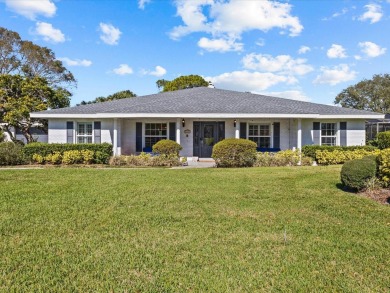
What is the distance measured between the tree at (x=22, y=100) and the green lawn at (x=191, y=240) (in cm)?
1234

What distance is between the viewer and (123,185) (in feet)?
28.0

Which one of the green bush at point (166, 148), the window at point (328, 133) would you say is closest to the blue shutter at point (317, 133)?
the window at point (328, 133)

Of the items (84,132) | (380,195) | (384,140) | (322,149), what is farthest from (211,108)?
(380,195)

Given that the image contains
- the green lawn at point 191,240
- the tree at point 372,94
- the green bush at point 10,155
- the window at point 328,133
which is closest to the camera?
the green lawn at point 191,240

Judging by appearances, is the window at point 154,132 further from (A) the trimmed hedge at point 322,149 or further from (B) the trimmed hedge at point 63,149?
(A) the trimmed hedge at point 322,149

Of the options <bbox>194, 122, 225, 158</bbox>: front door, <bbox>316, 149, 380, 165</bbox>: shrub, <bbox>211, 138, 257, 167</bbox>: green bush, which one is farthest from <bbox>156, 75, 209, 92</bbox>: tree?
<bbox>211, 138, 257, 167</bbox>: green bush

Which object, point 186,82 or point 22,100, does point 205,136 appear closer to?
point 22,100

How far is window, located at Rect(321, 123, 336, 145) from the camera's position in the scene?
17.2 meters

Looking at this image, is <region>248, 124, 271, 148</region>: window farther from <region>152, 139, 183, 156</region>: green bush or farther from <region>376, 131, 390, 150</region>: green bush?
<region>376, 131, 390, 150</region>: green bush

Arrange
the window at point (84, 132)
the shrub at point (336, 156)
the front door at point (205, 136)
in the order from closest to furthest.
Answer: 1. the shrub at point (336, 156)
2. the window at point (84, 132)
3. the front door at point (205, 136)

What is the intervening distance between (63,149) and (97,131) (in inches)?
102

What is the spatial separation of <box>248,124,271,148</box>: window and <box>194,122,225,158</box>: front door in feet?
5.81

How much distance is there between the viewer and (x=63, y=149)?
49.1 ft

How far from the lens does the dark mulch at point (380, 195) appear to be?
6739mm
